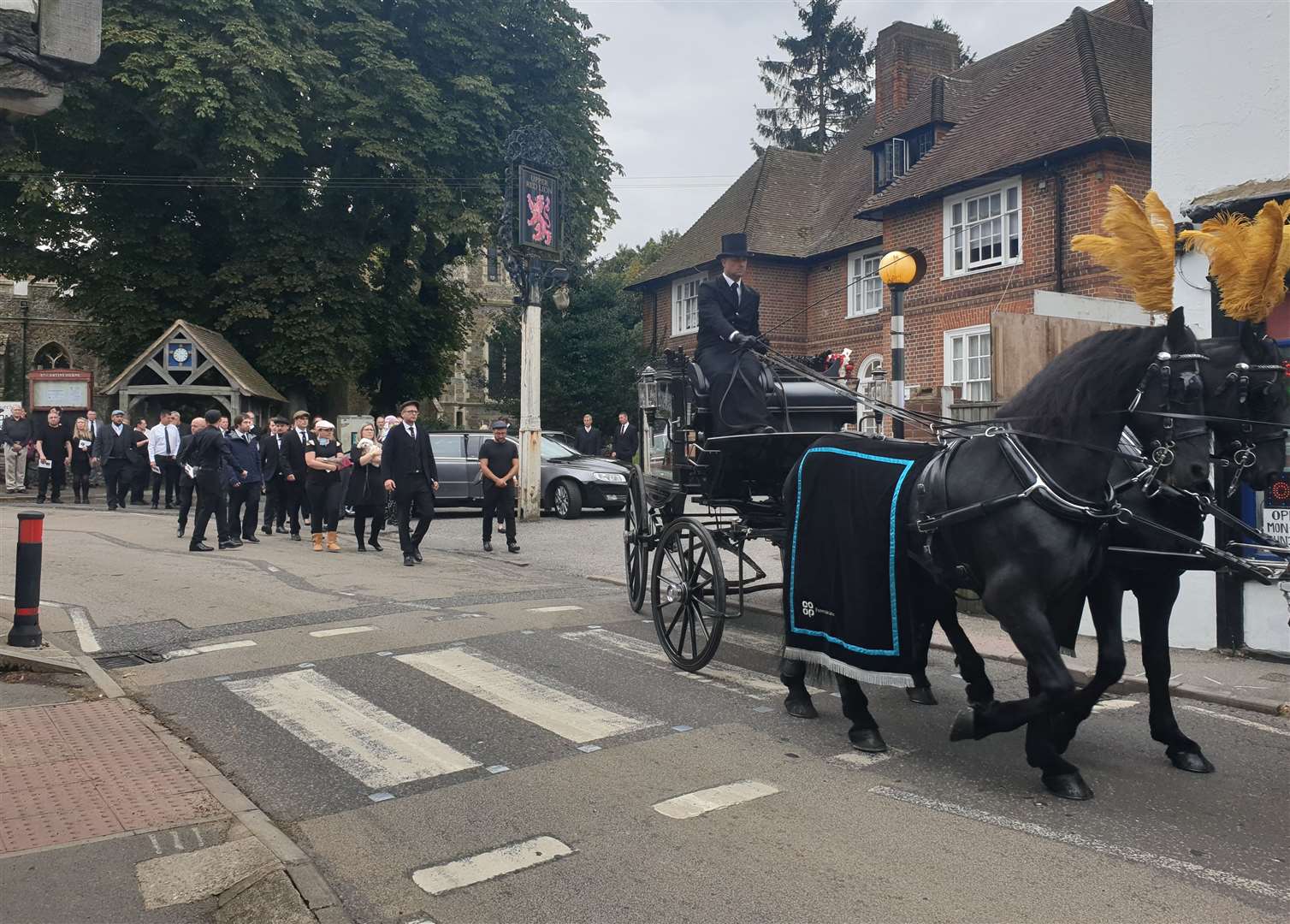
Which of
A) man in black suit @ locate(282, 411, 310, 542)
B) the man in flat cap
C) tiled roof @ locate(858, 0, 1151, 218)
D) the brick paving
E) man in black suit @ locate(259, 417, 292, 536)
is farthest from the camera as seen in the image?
tiled roof @ locate(858, 0, 1151, 218)

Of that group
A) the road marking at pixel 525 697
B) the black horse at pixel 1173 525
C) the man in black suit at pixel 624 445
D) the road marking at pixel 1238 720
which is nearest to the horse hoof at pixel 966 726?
the black horse at pixel 1173 525

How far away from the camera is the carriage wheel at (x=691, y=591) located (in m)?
6.98

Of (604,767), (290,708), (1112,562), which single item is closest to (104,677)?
(290,708)

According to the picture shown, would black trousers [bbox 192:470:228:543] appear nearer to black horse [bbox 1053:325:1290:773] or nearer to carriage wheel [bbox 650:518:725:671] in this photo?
carriage wheel [bbox 650:518:725:671]

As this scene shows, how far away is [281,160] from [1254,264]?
2583 centimetres

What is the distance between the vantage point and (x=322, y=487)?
1509 centimetres

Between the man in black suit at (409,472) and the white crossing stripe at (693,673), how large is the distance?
5.30m

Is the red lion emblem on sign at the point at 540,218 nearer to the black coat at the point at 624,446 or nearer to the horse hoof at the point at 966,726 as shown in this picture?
the black coat at the point at 624,446

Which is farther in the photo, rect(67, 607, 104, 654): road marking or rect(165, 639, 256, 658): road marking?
rect(67, 607, 104, 654): road marking

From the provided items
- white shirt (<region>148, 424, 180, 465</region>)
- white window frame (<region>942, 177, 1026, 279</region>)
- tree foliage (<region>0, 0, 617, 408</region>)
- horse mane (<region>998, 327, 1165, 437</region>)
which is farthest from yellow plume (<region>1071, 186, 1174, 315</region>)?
tree foliage (<region>0, 0, 617, 408</region>)

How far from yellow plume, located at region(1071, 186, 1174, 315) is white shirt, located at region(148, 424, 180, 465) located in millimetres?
20615

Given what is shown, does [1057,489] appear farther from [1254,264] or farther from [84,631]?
[84,631]

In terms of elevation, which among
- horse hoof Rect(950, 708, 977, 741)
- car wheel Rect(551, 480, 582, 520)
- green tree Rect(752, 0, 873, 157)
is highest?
green tree Rect(752, 0, 873, 157)

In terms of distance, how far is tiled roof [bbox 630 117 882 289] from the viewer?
102 ft
